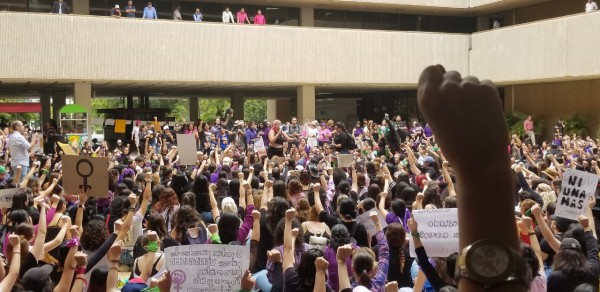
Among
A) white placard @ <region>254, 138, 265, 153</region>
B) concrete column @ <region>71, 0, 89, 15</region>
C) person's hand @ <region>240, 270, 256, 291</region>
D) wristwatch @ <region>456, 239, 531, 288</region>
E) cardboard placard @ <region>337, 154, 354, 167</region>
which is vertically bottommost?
person's hand @ <region>240, 270, 256, 291</region>

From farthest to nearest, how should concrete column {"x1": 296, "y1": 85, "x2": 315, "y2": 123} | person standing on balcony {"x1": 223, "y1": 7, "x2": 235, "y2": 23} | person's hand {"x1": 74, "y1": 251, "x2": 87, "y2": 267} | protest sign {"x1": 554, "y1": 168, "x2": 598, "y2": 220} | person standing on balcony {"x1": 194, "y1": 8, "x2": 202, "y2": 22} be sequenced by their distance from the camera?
concrete column {"x1": 296, "y1": 85, "x2": 315, "y2": 123}, person standing on balcony {"x1": 223, "y1": 7, "x2": 235, "y2": 23}, person standing on balcony {"x1": 194, "y1": 8, "x2": 202, "y2": 22}, protest sign {"x1": 554, "y1": 168, "x2": 598, "y2": 220}, person's hand {"x1": 74, "y1": 251, "x2": 87, "y2": 267}

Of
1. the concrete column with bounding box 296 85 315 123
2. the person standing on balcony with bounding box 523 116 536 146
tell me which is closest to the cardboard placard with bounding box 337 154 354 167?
the concrete column with bounding box 296 85 315 123

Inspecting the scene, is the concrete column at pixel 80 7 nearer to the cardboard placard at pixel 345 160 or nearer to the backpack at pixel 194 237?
the cardboard placard at pixel 345 160

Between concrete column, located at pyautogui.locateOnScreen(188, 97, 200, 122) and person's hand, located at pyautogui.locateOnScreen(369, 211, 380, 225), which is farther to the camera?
concrete column, located at pyautogui.locateOnScreen(188, 97, 200, 122)

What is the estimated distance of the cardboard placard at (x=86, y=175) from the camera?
8422 mm

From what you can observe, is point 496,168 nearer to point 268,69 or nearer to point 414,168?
point 414,168

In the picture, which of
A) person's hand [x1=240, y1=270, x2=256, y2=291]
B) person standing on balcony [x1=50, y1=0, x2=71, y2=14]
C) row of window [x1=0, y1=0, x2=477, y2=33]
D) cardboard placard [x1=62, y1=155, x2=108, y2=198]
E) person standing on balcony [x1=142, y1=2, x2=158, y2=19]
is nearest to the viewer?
person's hand [x1=240, y1=270, x2=256, y2=291]

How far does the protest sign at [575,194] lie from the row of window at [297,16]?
25.6 m

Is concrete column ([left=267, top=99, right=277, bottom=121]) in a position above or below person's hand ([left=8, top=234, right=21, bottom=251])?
Result: above

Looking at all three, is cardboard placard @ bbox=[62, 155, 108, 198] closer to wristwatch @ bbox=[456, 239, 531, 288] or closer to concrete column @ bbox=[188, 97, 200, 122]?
wristwatch @ bbox=[456, 239, 531, 288]

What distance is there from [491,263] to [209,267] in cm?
286

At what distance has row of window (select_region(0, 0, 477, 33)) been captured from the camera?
2981cm

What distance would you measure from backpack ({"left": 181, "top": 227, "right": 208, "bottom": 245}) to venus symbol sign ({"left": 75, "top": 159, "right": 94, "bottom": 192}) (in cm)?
213

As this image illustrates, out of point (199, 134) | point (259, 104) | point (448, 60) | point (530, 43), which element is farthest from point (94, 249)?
point (259, 104)
